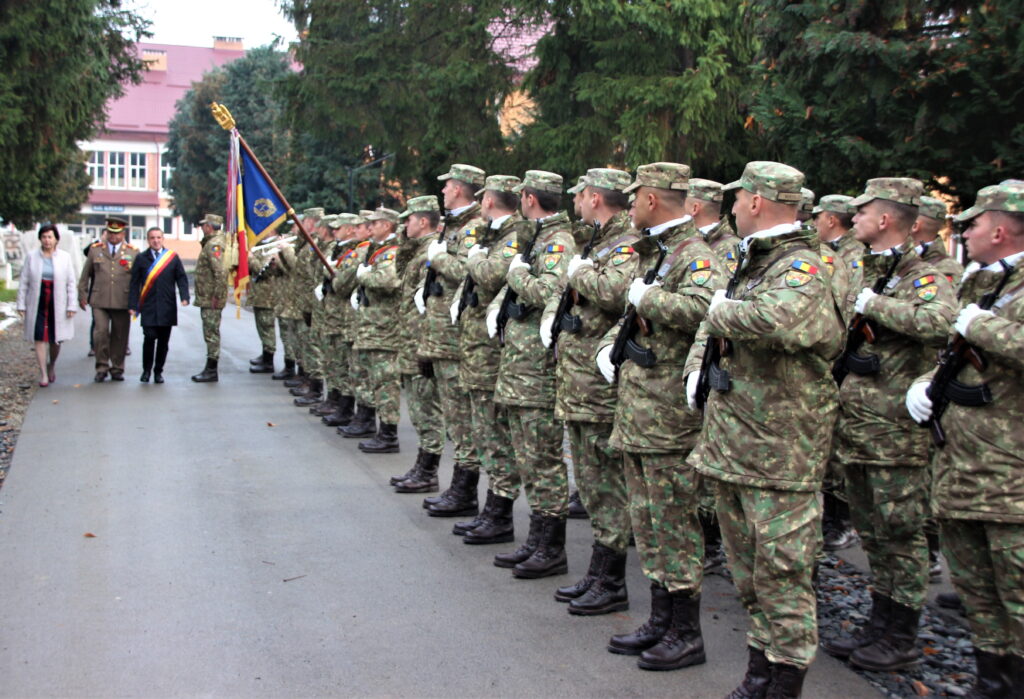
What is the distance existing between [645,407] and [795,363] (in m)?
0.92

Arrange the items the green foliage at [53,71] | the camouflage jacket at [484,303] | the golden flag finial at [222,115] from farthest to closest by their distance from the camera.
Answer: the green foliage at [53,71]
the golden flag finial at [222,115]
the camouflage jacket at [484,303]

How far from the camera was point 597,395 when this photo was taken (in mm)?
5836

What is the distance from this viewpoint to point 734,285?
462 centimetres

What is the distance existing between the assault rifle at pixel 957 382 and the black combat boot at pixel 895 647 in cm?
104

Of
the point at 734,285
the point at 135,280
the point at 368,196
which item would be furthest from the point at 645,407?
the point at 368,196

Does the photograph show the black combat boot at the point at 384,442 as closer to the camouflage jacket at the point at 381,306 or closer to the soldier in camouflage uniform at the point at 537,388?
the camouflage jacket at the point at 381,306

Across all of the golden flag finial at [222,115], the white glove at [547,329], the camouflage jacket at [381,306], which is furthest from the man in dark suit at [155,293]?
the white glove at [547,329]

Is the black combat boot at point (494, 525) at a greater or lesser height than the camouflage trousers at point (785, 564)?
lesser

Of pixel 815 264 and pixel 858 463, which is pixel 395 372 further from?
pixel 815 264

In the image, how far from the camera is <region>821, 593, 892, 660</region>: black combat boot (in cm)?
524

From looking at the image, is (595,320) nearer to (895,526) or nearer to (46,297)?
(895,526)

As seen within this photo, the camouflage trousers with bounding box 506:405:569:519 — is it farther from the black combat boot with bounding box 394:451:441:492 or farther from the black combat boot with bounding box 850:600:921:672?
the black combat boot with bounding box 394:451:441:492

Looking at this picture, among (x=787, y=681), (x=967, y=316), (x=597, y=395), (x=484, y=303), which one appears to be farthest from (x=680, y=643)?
(x=484, y=303)

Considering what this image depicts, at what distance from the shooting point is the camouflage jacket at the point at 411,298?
29.9 feet
